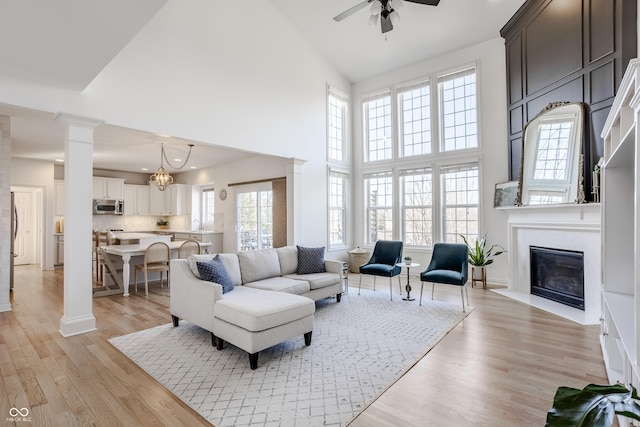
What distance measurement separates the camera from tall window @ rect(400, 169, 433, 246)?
6688 millimetres

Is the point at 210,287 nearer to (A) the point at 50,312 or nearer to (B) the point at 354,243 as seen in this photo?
(A) the point at 50,312

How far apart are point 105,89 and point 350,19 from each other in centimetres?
427

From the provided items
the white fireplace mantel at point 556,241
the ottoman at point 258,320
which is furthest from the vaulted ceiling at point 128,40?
the white fireplace mantel at point 556,241

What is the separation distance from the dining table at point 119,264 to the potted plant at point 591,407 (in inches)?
219

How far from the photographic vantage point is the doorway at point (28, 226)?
812 cm

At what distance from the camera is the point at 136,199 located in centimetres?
938

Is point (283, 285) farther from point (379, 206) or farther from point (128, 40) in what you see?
point (379, 206)

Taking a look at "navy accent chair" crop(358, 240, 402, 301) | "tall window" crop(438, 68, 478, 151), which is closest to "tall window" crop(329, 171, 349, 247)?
"navy accent chair" crop(358, 240, 402, 301)

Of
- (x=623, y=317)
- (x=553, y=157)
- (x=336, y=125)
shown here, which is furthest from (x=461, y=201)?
(x=623, y=317)

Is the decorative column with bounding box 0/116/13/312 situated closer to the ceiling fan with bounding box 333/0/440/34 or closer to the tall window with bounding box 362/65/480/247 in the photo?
the ceiling fan with bounding box 333/0/440/34

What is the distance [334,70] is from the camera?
7.28m

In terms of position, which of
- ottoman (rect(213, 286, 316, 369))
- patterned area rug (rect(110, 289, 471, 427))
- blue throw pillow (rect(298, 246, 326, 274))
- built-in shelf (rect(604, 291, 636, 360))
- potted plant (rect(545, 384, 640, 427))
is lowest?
patterned area rug (rect(110, 289, 471, 427))

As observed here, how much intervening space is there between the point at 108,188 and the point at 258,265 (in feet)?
22.0

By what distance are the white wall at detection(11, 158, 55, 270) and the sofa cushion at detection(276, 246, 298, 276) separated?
647cm
